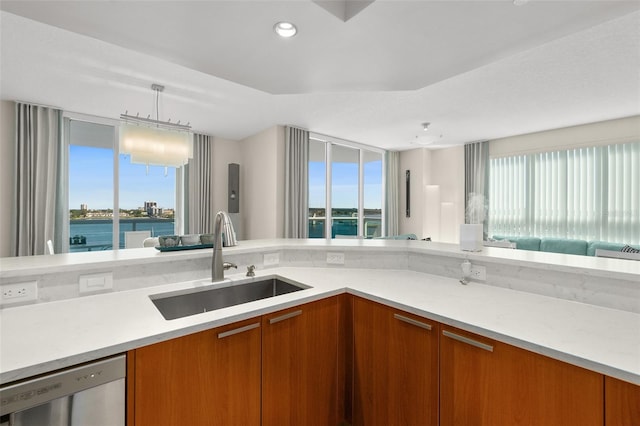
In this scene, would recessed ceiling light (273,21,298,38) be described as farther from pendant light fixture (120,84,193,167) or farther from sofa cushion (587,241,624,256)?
sofa cushion (587,241,624,256)

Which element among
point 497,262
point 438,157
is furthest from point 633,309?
point 438,157

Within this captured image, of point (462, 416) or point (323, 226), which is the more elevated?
point (323, 226)

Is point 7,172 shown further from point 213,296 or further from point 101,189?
point 213,296

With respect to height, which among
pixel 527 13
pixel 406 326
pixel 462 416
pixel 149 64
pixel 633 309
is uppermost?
pixel 149 64

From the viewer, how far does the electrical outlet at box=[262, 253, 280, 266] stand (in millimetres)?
1909

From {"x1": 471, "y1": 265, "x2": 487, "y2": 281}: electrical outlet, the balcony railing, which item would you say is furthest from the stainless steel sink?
the balcony railing

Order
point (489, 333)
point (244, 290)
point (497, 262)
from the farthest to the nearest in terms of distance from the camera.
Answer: point (244, 290), point (497, 262), point (489, 333)

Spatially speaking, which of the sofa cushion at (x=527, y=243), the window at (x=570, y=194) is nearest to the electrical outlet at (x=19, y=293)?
the sofa cushion at (x=527, y=243)

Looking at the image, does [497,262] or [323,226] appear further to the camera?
[323,226]

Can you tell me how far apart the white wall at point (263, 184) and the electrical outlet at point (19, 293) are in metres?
3.22

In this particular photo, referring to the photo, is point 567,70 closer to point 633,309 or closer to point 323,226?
point 633,309

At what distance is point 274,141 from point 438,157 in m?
3.63

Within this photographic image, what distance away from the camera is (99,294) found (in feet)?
4.42

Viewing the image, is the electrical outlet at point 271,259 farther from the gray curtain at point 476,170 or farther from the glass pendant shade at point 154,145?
the gray curtain at point 476,170
